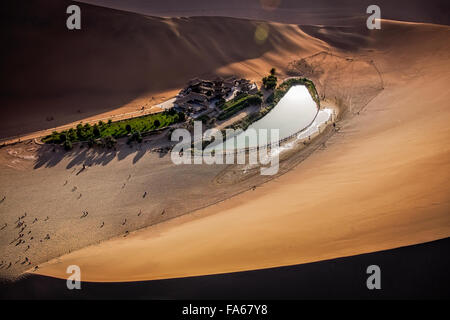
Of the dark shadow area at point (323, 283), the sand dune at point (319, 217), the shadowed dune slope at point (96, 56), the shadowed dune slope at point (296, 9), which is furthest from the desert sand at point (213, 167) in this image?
the shadowed dune slope at point (296, 9)

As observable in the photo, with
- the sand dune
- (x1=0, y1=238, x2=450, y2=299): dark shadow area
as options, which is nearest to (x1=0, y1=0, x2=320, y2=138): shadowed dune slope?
the sand dune

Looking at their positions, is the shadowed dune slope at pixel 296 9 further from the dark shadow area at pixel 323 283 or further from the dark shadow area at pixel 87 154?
the dark shadow area at pixel 323 283

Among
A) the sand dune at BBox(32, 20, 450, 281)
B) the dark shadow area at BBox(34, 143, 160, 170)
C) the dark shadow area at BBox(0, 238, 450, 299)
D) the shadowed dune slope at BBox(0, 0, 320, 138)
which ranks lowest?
the dark shadow area at BBox(0, 238, 450, 299)

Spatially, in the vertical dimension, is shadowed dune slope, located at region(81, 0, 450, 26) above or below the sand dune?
above

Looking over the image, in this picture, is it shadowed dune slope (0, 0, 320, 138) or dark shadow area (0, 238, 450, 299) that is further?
shadowed dune slope (0, 0, 320, 138)

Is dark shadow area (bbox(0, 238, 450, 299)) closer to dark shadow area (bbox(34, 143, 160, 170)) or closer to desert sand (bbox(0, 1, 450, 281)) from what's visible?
desert sand (bbox(0, 1, 450, 281))
